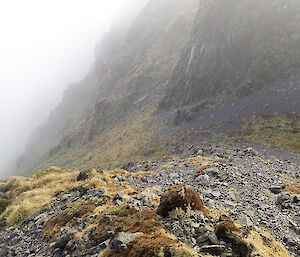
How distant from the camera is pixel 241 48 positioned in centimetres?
4850

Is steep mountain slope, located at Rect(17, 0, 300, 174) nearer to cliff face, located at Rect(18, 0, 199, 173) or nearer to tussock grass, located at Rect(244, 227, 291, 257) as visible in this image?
cliff face, located at Rect(18, 0, 199, 173)

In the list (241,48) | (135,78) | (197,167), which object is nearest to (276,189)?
(197,167)

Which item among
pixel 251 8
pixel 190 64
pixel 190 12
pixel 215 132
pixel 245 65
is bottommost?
pixel 215 132

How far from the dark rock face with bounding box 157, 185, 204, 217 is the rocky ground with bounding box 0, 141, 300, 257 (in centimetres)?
37

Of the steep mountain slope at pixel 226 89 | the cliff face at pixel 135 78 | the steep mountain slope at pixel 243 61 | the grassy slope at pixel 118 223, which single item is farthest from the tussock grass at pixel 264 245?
the cliff face at pixel 135 78

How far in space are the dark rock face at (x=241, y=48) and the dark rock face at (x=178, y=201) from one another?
128 ft

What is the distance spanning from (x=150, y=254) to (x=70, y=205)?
10.5m

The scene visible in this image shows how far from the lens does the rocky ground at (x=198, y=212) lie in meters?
9.00

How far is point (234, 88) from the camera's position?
45.8 m

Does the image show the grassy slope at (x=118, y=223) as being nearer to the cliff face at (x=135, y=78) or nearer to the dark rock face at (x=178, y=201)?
the dark rock face at (x=178, y=201)

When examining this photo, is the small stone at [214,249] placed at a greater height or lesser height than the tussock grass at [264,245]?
greater

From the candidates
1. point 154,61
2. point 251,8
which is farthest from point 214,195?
point 154,61

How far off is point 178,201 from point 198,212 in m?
1.21

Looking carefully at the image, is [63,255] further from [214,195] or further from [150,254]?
[214,195]
